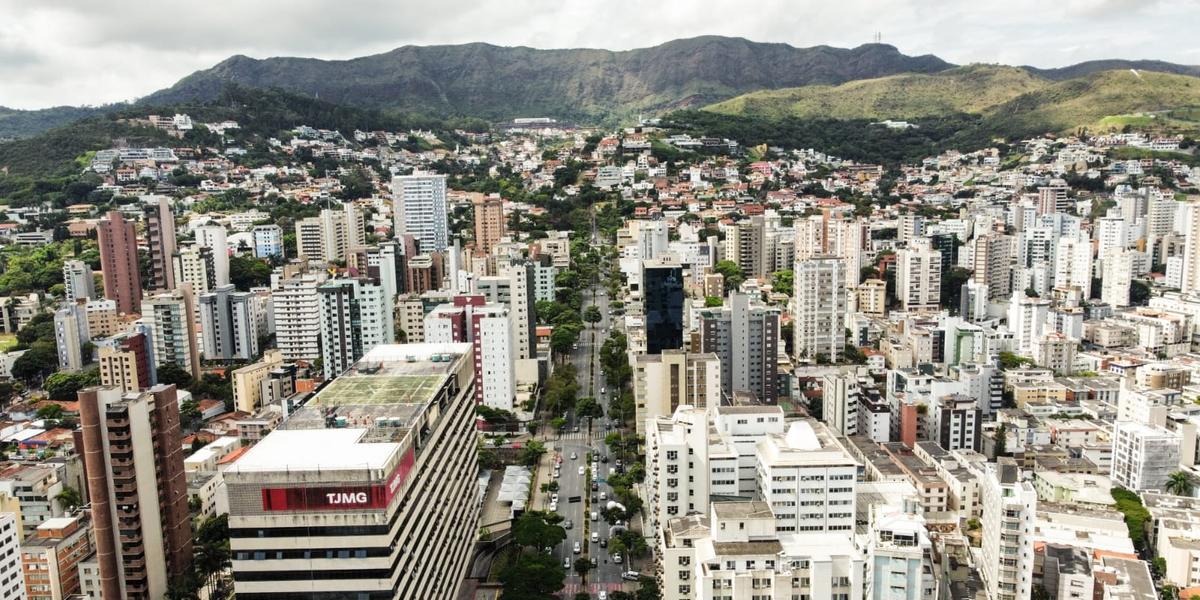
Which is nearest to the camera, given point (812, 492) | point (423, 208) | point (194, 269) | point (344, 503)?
point (344, 503)

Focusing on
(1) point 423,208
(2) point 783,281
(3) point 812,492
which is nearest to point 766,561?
(3) point 812,492

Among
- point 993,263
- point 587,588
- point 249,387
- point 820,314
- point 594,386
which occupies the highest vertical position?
point 993,263

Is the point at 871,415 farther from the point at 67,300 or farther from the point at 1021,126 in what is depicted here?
the point at 1021,126

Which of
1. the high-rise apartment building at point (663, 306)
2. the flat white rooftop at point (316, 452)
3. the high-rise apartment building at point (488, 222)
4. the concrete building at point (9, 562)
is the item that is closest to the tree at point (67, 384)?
the concrete building at point (9, 562)

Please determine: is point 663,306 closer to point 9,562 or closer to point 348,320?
point 348,320

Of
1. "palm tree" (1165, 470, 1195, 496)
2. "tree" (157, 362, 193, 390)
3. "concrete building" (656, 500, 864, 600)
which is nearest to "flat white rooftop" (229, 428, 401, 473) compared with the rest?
"concrete building" (656, 500, 864, 600)

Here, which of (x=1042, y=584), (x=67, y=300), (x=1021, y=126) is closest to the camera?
(x=1042, y=584)

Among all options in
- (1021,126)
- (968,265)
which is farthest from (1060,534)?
(1021,126)
